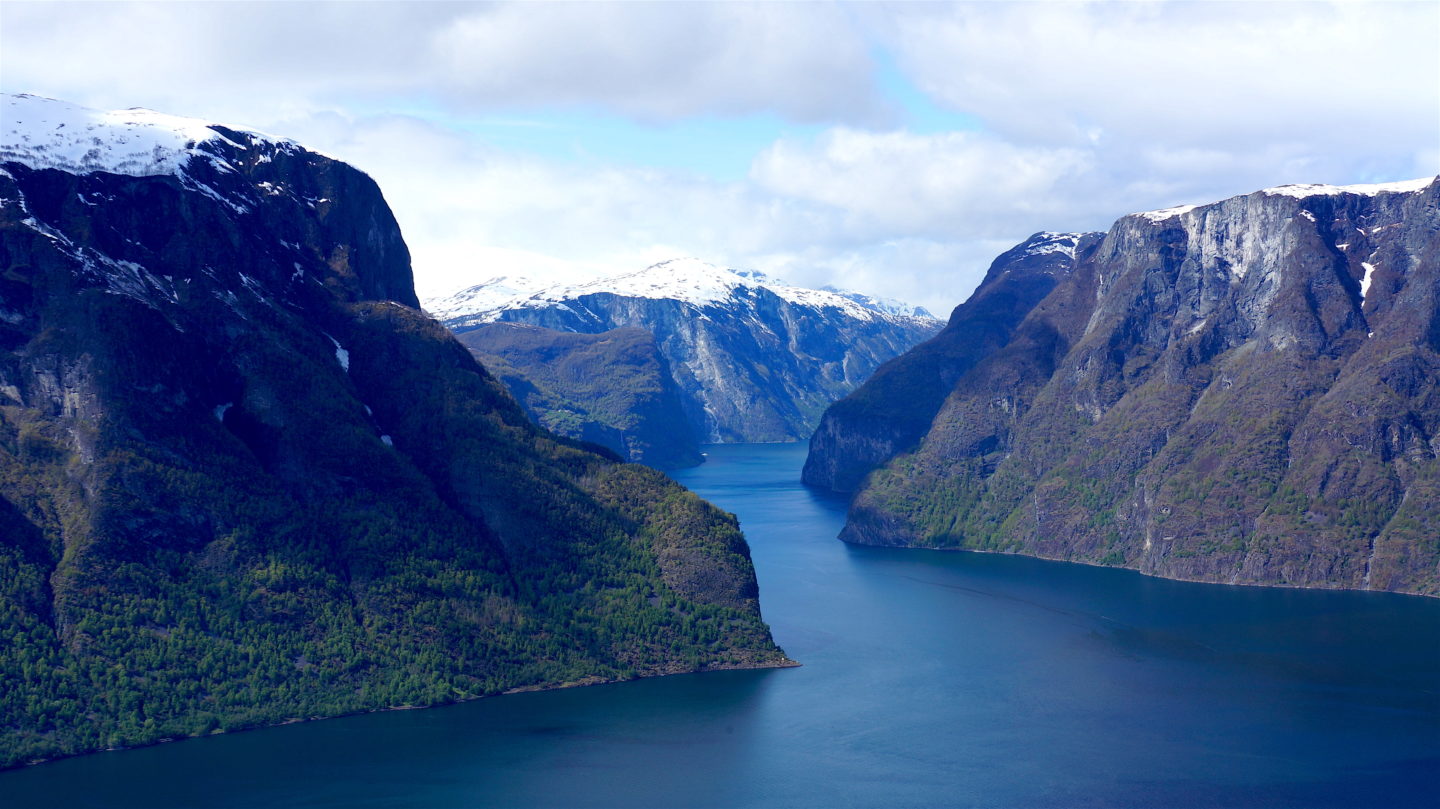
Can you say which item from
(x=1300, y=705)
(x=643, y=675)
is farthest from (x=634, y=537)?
(x=1300, y=705)

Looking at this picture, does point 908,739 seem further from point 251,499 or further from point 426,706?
point 251,499

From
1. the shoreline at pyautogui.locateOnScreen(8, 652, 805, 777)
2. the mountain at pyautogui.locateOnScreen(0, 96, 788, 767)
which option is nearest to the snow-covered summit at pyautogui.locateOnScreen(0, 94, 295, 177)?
the mountain at pyautogui.locateOnScreen(0, 96, 788, 767)

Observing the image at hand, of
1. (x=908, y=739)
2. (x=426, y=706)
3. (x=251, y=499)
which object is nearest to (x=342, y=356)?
(x=251, y=499)

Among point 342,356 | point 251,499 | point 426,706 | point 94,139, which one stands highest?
point 94,139

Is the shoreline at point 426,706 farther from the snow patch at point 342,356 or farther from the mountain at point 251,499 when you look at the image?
the snow patch at point 342,356

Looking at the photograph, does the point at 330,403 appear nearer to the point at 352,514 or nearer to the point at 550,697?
the point at 352,514

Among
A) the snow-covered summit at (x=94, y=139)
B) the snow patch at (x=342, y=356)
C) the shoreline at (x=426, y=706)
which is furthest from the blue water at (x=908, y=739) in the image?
the snow-covered summit at (x=94, y=139)
